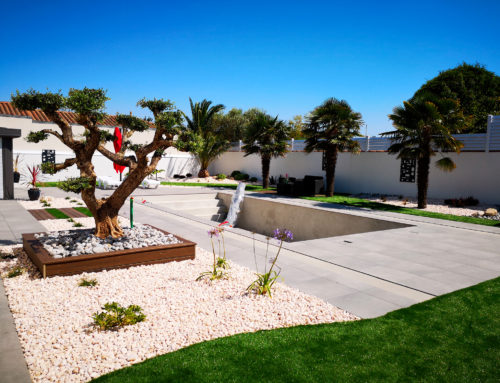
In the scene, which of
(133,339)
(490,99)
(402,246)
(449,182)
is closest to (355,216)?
(402,246)

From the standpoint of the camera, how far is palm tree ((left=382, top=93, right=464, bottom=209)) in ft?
44.0

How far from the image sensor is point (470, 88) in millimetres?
27875

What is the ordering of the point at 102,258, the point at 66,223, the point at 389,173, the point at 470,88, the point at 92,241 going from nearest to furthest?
the point at 102,258 < the point at 92,241 < the point at 66,223 < the point at 389,173 < the point at 470,88

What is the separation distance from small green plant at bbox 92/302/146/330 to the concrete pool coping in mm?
2404

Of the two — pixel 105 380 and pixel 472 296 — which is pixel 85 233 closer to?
pixel 105 380

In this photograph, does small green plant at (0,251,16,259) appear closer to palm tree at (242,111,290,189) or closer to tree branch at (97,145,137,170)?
tree branch at (97,145,137,170)

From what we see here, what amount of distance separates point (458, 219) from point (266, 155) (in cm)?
1154

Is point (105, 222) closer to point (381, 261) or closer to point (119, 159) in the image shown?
point (119, 159)

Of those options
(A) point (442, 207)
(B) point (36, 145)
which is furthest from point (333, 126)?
A: (B) point (36, 145)

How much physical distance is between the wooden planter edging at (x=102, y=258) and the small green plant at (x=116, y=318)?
1813mm

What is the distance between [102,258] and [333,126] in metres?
13.9

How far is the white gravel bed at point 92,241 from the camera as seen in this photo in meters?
6.23

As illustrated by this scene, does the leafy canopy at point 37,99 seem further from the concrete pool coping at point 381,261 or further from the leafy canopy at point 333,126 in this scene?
the leafy canopy at point 333,126

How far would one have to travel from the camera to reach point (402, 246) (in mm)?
8359
